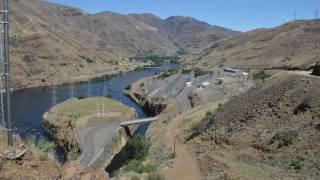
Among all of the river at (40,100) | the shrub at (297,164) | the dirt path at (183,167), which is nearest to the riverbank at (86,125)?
the river at (40,100)

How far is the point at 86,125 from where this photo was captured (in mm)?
64875

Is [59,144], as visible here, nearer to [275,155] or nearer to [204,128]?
[204,128]

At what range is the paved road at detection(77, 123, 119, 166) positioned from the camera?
47.6m

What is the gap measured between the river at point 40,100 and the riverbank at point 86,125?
10.3ft

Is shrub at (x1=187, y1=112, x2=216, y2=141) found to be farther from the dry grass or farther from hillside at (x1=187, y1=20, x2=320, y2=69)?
hillside at (x1=187, y1=20, x2=320, y2=69)

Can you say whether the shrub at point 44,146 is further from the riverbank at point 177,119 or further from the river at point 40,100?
the river at point 40,100

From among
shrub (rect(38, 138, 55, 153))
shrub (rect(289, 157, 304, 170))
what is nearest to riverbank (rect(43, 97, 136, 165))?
shrub (rect(38, 138, 55, 153))

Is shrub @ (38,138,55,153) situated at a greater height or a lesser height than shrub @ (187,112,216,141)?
greater

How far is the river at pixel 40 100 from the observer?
72.5m

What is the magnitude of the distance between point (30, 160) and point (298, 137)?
80.3ft

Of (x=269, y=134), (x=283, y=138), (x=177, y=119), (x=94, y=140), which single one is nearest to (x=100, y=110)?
(x=94, y=140)

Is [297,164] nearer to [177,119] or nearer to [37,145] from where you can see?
[37,145]

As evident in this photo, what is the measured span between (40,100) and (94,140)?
54.2m

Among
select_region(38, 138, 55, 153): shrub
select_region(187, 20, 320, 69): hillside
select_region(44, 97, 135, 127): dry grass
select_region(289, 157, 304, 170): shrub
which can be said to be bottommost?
select_region(44, 97, 135, 127): dry grass
